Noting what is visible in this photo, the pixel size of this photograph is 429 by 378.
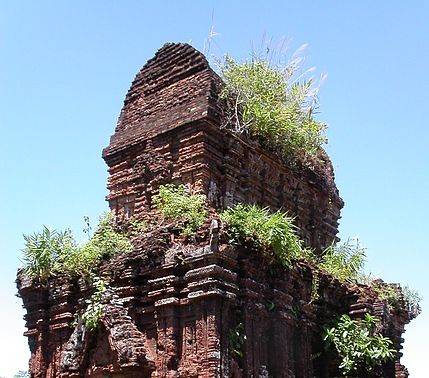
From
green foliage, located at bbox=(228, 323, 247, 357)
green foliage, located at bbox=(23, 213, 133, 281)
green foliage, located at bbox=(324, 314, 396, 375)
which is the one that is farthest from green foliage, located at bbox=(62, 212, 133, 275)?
green foliage, located at bbox=(324, 314, 396, 375)

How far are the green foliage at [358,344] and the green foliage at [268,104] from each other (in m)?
3.52

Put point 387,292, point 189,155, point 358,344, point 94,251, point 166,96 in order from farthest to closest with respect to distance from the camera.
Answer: point 387,292, point 166,96, point 189,155, point 358,344, point 94,251

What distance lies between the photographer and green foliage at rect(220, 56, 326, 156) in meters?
12.7

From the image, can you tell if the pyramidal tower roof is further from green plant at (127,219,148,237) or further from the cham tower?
green plant at (127,219,148,237)

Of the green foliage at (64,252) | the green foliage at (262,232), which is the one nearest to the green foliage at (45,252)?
the green foliage at (64,252)

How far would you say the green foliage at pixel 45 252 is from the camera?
11789 mm

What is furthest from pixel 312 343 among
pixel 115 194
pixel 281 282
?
pixel 115 194

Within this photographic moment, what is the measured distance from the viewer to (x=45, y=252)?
11781 mm

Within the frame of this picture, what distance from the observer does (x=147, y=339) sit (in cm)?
1041

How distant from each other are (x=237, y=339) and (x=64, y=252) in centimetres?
353

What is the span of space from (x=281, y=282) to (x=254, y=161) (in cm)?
268

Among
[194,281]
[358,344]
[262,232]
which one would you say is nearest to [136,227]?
[194,281]

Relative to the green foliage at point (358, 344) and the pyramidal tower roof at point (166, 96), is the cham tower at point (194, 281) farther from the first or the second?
the green foliage at point (358, 344)

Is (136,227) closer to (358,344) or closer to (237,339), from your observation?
(237,339)
